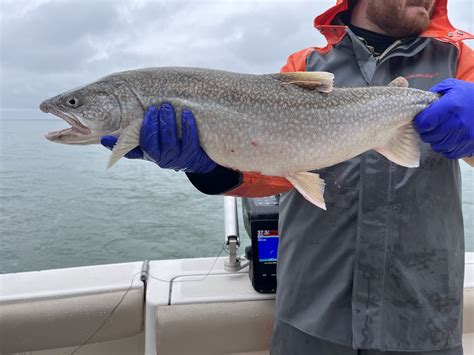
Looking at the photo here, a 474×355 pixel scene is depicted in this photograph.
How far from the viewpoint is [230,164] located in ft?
7.52

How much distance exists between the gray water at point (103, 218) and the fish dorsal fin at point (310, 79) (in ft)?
20.4

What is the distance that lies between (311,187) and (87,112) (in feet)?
4.28

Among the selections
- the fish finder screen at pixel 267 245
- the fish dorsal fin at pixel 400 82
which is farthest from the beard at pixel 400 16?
the fish finder screen at pixel 267 245

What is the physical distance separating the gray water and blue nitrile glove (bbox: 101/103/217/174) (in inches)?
239

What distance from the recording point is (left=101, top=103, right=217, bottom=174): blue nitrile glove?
7.17 ft

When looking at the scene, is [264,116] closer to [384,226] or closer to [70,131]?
[384,226]

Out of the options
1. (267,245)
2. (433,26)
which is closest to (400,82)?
(433,26)

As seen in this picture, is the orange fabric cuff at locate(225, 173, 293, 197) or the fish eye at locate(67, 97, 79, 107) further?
the orange fabric cuff at locate(225, 173, 293, 197)

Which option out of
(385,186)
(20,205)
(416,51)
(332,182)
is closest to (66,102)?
(332,182)

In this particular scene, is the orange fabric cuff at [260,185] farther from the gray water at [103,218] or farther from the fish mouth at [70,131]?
the gray water at [103,218]

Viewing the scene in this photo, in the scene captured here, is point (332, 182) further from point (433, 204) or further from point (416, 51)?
point (416, 51)

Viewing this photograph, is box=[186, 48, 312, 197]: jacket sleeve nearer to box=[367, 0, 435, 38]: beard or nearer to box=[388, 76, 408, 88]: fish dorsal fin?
box=[388, 76, 408, 88]: fish dorsal fin

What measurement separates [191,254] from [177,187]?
5.46 meters

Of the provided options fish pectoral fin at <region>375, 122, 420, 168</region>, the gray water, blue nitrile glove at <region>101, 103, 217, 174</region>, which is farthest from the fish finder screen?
the gray water
